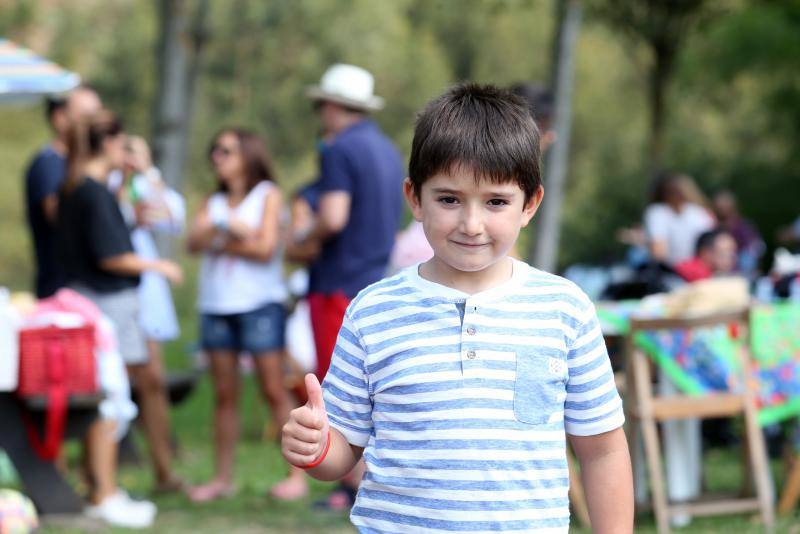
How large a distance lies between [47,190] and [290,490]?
197cm

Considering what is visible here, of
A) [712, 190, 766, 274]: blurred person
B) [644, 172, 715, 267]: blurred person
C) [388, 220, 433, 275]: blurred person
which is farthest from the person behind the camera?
[712, 190, 766, 274]: blurred person

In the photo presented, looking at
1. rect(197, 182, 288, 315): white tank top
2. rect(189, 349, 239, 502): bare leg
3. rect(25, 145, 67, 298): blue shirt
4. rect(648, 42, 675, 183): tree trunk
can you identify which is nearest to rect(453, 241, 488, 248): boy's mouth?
rect(197, 182, 288, 315): white tank top

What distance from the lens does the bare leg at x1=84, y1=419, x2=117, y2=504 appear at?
5.97m

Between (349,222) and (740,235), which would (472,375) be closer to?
(349,222)

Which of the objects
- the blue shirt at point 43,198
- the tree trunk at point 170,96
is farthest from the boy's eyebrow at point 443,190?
the tree trunk at point 170,96

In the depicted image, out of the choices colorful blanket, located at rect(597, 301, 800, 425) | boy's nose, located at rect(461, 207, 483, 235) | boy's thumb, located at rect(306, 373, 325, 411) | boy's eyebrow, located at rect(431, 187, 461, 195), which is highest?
boy's eyebrow, located at rect(431, 187, 461, 195)

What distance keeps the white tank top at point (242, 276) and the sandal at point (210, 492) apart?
2.89 feet

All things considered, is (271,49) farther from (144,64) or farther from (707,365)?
(707,365)

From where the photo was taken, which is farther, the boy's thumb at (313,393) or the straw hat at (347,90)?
the straw hat at (347,90)

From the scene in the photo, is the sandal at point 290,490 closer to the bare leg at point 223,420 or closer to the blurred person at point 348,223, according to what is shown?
the bare leg at point 223,420

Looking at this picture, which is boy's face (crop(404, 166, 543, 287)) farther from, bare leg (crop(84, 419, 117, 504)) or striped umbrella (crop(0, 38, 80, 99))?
striped umbrella (crop(0, 38, 80, 99))

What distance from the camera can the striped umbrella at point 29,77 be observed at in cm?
668

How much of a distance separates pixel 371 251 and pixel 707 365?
1654mm

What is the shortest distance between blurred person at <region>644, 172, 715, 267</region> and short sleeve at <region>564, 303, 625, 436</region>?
7570mm
